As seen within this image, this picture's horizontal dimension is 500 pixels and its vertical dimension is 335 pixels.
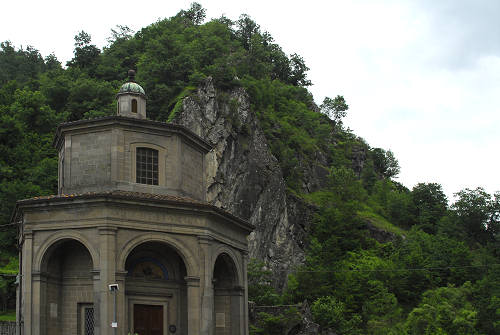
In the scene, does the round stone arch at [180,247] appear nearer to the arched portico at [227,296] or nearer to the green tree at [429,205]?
the arched portico at [227,296]

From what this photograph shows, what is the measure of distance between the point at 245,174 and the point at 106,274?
44.9 m

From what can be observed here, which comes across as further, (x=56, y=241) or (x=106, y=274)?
(x=56, y=241)

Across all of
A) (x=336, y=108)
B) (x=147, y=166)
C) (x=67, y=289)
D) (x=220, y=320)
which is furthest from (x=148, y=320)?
(x=336, y=108)

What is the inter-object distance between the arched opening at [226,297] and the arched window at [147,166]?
4887 millimetres

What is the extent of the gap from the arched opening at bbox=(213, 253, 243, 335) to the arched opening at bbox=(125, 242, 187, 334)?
2248mm

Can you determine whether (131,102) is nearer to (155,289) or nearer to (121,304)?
(155,289)

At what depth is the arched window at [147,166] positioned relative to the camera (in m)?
31.5

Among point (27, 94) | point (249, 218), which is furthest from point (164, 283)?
point (27, 94)

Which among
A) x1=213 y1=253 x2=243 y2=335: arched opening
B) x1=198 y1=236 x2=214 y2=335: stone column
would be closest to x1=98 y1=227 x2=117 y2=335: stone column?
x1=198 y1=236 x2=214 y2=335: stone column

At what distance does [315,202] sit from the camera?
3386 inches

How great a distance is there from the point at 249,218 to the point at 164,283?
38825 millimetres

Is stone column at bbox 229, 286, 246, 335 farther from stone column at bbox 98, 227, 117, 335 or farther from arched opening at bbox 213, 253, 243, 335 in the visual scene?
stone column at bbox 98, 227, 117, 335

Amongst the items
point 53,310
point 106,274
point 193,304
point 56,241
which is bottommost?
point 53,310

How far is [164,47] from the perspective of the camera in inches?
3282
